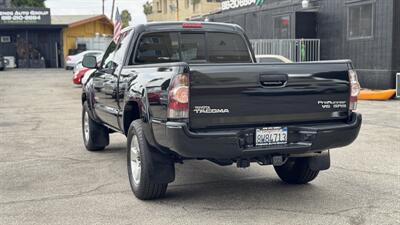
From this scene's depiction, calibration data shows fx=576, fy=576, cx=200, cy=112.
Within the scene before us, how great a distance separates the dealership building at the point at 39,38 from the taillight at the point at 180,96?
43219 mm

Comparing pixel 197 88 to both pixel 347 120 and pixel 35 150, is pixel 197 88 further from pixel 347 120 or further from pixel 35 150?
pixel 35 150

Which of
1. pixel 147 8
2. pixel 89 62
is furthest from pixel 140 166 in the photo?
pixel 147 8

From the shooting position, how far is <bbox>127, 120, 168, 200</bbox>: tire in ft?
19.3

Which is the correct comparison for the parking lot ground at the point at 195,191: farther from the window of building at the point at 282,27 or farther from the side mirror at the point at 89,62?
the window of building at the point at 282,27

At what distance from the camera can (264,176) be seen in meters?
7.39

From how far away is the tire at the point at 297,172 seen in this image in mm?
6727

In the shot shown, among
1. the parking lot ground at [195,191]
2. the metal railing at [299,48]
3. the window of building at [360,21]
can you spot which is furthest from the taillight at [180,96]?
the metal railing at [299,48]

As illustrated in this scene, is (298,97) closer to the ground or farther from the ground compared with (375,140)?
farther from the ground

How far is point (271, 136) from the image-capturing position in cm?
560

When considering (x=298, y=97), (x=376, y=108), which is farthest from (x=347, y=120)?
(x=376, y=108)

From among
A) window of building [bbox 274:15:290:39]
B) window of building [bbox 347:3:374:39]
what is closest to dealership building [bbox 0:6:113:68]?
window of building [bbox 274:15:290:39]

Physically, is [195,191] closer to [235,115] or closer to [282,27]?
[235,115]

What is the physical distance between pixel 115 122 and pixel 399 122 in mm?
7538

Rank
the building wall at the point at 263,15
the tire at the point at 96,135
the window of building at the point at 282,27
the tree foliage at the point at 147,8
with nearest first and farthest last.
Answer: the tire at the point at 96,135 < the building wall at the point at 263,15 < the window of building at the point at 282,27 < the tree foliage at the point at 147,8
